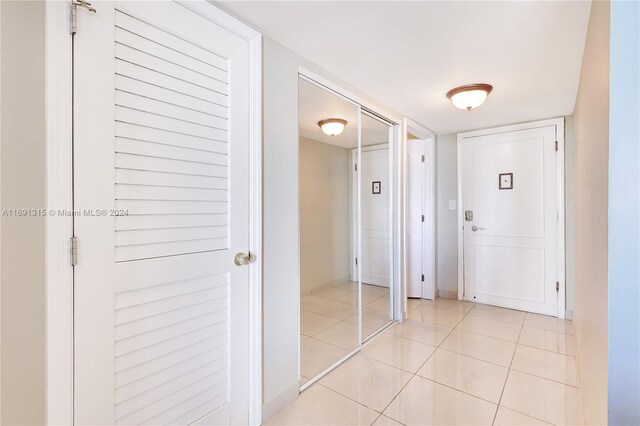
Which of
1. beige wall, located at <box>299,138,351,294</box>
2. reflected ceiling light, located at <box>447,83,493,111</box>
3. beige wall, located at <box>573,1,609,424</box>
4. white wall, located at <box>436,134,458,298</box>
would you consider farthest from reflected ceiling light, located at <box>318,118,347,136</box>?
beige wall, located at <box>573,1,609,424</box>

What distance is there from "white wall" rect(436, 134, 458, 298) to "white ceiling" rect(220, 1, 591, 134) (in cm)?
135

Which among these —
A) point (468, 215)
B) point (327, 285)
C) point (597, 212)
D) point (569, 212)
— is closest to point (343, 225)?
point (327, 285)

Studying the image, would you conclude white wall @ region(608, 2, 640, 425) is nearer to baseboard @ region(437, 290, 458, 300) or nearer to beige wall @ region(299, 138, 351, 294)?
beige wall @ region(299, 138, 351, 294)

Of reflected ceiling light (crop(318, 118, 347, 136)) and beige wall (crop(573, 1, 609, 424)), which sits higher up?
reflected ceiling light (crop(318, 118, 347, 136))

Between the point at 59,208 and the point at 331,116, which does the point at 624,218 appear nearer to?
the point at 59,208

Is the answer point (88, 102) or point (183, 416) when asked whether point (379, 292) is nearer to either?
point (183, 416)

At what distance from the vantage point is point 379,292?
3.56 m

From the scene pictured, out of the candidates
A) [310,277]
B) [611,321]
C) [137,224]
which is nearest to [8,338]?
[137,224]

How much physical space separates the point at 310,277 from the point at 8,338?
2.91m

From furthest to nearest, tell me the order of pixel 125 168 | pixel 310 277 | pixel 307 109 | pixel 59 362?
1. pixel 310 277
2. pixel 307 109
3. pixel 125 168
4. pixel 59 362

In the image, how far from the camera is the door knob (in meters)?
1.55

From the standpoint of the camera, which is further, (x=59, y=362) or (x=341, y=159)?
(x=341, y=159)

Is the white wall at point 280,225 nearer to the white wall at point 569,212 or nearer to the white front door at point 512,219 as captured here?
the white front door at point 512,219

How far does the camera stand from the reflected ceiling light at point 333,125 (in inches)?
115
